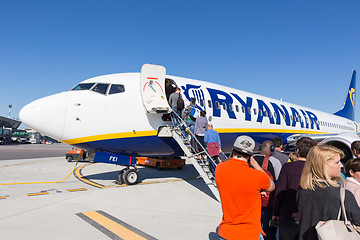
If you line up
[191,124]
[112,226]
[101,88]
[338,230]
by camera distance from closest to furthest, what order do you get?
[338,230]
[112,226]
[101,88]
[191,124]

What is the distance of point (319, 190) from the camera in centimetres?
256

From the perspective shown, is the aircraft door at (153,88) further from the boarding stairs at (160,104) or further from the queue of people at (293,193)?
the queue of people at (293,193)

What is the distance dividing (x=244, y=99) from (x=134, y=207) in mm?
8286

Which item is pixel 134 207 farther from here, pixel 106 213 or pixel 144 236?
pixel 144 236

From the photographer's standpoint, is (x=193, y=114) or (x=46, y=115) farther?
(x=193, y=114)

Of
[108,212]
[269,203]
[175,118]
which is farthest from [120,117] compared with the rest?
[269,203]

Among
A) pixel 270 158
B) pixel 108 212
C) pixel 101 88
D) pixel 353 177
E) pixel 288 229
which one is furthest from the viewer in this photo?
pixel 101 88

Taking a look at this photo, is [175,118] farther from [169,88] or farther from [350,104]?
[350,104]

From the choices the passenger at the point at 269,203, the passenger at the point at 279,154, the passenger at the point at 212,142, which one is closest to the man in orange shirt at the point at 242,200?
the passenger at the point at 269,203

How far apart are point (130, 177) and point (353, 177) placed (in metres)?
7.65

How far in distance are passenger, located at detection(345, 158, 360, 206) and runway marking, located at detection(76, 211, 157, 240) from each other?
332 centimetres

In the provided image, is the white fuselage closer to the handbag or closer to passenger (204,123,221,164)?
passenger (204,123,221,164)

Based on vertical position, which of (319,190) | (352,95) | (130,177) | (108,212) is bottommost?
(108,212)

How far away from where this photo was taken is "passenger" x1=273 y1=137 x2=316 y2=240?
10.6 feet
